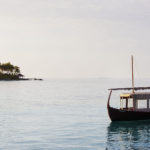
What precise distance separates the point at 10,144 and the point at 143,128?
16241 millimetres

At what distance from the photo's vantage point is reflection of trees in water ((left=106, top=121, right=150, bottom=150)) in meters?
31.1

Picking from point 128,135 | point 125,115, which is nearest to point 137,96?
point 125,115

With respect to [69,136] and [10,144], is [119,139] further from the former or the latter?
[10,144]

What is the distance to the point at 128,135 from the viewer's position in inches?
1437

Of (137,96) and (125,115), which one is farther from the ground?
(137,96)

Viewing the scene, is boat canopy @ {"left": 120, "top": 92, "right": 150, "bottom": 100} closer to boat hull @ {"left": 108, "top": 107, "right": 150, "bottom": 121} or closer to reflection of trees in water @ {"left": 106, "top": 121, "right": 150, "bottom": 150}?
boat hull @ {"left": 108, "top": 107, "right": 150, "bottom": 121}

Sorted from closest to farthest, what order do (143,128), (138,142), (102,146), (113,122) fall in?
(102,146)
(138,142)
(143,128)
(113,122)

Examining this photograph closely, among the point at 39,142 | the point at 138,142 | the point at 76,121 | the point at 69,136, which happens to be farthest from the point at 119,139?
the point at 76,121

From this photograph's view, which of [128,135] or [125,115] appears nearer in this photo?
[128,135]

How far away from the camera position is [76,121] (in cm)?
4638

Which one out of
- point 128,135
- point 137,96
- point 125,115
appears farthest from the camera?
point 137,96

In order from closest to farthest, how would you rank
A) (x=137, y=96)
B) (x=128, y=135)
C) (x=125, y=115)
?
(x=128, y=135), (x=125, y=115), (x=137, y=96)

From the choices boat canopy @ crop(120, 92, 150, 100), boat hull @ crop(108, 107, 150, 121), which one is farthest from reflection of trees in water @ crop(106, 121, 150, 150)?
boat canopy @ crop(120, 92, 150, 100)

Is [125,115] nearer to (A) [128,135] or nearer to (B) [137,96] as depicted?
(B) [137,96]
